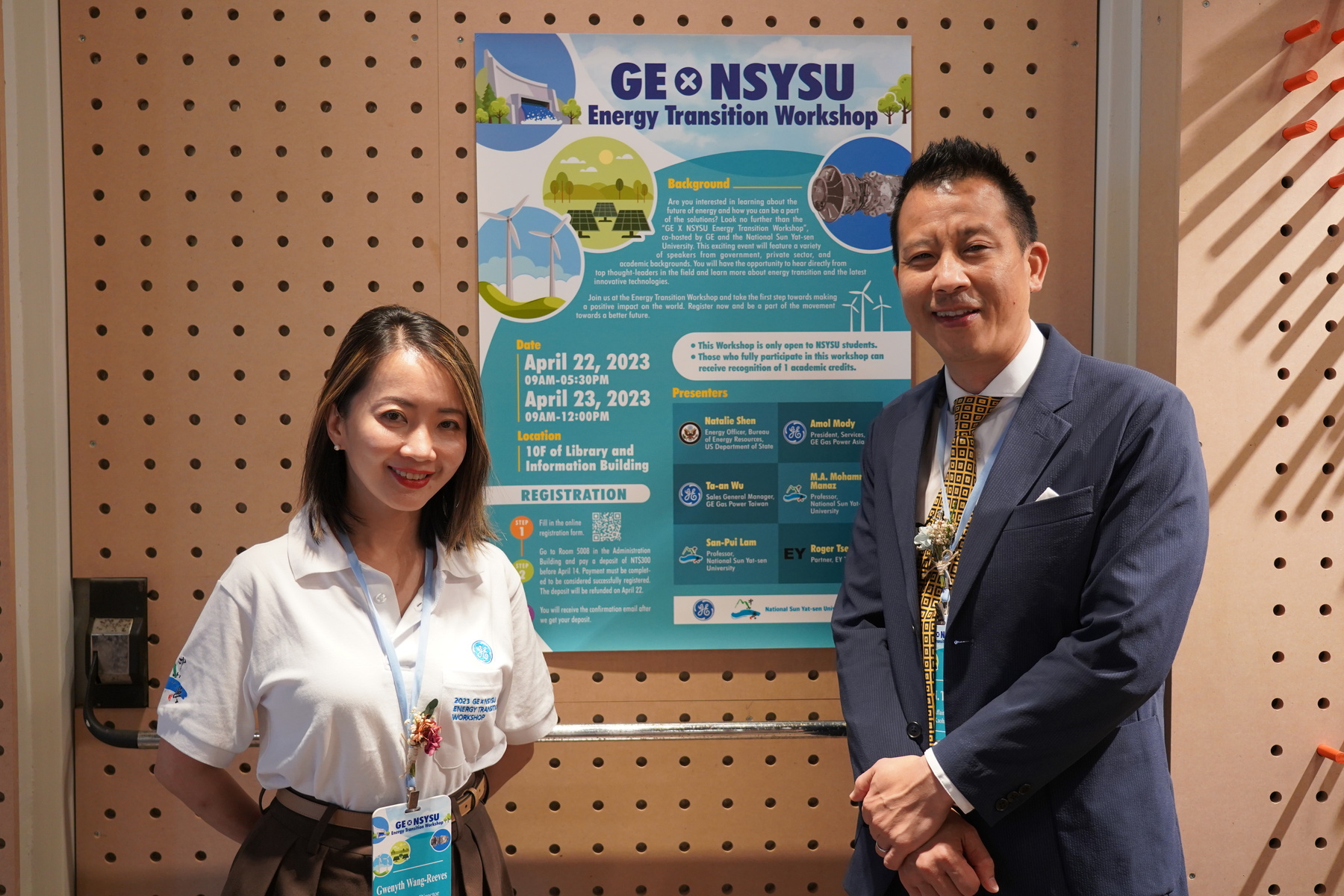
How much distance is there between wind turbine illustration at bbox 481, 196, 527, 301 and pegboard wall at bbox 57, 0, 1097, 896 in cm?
7

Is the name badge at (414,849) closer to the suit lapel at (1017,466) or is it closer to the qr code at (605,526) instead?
the qr code at (605,526)

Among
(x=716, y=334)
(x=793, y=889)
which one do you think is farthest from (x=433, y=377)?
(x=793, y=889)

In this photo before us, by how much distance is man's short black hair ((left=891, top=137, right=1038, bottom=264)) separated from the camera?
1411 mm

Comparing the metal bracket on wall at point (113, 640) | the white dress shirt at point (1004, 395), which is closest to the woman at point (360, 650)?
the metal bracket on wall at point (113, 640)

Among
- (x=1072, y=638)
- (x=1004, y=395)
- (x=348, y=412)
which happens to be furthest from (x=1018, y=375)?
(x=348, y=412)

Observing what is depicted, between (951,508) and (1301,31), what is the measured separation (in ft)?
3.96

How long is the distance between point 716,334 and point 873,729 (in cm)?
90

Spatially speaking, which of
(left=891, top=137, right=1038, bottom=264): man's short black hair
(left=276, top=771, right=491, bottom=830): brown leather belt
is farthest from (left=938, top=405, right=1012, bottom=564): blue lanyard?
(left=276, top=771, right=491, bottom=830): brown leather belt

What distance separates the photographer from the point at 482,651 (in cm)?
139

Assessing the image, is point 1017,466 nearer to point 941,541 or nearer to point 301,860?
point 941,541

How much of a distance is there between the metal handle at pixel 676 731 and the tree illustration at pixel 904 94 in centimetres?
134

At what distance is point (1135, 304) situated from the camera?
6.03 feet

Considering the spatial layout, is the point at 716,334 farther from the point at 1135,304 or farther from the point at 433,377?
the point at 1135,304

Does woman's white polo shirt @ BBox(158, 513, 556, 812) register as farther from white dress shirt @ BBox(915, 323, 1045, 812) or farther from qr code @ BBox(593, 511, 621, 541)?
white dress shirt @ BBox(915, 323, 1045, 812)
